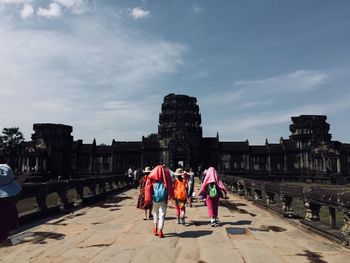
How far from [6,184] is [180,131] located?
59.0m

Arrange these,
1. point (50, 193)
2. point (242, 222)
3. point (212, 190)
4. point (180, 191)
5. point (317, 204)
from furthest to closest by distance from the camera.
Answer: point (50, 193)
point (242, 222)
point (180, 191)
point (212, 190)
point (317, 204)

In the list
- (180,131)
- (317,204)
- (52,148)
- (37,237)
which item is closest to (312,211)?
(317,204)

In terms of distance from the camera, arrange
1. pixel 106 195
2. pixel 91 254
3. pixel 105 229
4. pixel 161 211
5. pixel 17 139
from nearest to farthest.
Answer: pixel 91 254 → pixel 161 211 → pixel 105 229 → pixel 106 195 → pixel 17 139

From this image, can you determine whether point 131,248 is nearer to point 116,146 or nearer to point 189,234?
point 189,234

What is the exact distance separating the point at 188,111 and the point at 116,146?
1397cm

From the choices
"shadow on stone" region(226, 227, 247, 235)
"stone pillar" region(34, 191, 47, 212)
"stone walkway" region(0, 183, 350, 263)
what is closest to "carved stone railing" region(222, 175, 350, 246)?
"stone walkway" region(0, 183, 350, 263)

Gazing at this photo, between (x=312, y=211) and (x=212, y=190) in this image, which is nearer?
(x=312, y=211)

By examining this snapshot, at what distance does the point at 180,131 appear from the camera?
206 ft

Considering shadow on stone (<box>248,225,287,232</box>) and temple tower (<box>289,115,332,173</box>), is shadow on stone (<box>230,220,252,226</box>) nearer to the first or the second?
shadow on stone (<box>248,225,287,232</box>)

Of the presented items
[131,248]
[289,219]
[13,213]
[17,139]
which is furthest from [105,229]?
[17,139]

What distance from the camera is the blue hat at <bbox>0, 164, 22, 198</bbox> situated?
381 centimetres

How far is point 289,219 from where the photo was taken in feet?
35.6

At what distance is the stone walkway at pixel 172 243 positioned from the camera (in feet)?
21.6

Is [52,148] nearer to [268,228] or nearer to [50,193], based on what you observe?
[50,193]
